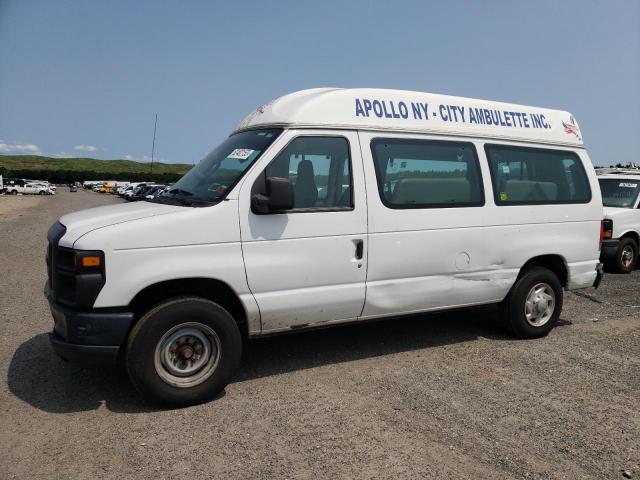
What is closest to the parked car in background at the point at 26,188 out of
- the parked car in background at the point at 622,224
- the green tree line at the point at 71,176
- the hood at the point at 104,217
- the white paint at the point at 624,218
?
the green tree line at the point at 71,176

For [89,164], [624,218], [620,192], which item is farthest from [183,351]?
[89,164]

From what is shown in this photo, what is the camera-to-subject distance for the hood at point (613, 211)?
34.1 feet

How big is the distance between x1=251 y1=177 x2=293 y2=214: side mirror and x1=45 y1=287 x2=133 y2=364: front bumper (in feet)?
4.21

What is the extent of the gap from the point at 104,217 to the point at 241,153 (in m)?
1.25

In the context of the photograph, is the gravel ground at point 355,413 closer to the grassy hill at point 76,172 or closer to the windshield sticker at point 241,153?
the windshield sticker at point 241,153

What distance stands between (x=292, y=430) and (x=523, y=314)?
10.9 ft

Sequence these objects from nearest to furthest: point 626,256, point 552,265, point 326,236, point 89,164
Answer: point 326,236 < point 552,265 < point 626,256 < point 89,164

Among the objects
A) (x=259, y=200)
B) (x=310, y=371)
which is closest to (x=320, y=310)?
(x=310, y=371)

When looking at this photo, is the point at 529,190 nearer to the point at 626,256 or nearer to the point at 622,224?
the point at 622,224

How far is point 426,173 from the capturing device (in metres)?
5.08

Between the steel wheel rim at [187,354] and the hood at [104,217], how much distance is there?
91cm

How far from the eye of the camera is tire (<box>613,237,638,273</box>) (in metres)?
10.4

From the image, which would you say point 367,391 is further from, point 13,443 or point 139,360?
point 13,443

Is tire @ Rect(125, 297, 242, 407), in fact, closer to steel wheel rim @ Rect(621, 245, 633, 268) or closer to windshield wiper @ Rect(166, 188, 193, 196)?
windshield wiper @ Rect(166, 188, 193, 196)
